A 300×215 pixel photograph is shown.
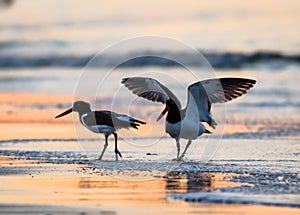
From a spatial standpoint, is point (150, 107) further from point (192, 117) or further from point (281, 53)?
point (281, 53)

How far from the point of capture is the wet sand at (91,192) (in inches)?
413

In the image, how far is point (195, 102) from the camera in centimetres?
1566

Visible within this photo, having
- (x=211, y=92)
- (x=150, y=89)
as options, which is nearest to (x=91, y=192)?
(x=211, y=92)

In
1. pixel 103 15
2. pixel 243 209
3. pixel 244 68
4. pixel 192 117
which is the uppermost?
pixel 103 15

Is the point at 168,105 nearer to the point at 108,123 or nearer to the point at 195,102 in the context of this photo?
the point at 195,102

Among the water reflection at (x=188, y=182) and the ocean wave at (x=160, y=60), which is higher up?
the ocean wave at (x=160, y=60)

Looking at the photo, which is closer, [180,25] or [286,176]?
[286,176]

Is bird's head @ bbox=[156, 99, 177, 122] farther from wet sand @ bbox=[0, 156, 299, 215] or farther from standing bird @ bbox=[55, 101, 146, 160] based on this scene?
wet sand @ bbox=[0, 156, 299, 215]

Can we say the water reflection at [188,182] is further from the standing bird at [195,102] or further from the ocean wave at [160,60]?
the ocean wave at [160,60]

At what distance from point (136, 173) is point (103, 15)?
31833 millimetres

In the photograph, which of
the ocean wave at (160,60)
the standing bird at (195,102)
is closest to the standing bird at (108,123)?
the standing bird at (195,102)

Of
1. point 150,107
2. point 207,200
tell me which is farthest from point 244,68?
point 207,200

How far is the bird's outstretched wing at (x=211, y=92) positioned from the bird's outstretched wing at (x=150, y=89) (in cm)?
42

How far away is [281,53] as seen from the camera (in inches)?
1485
